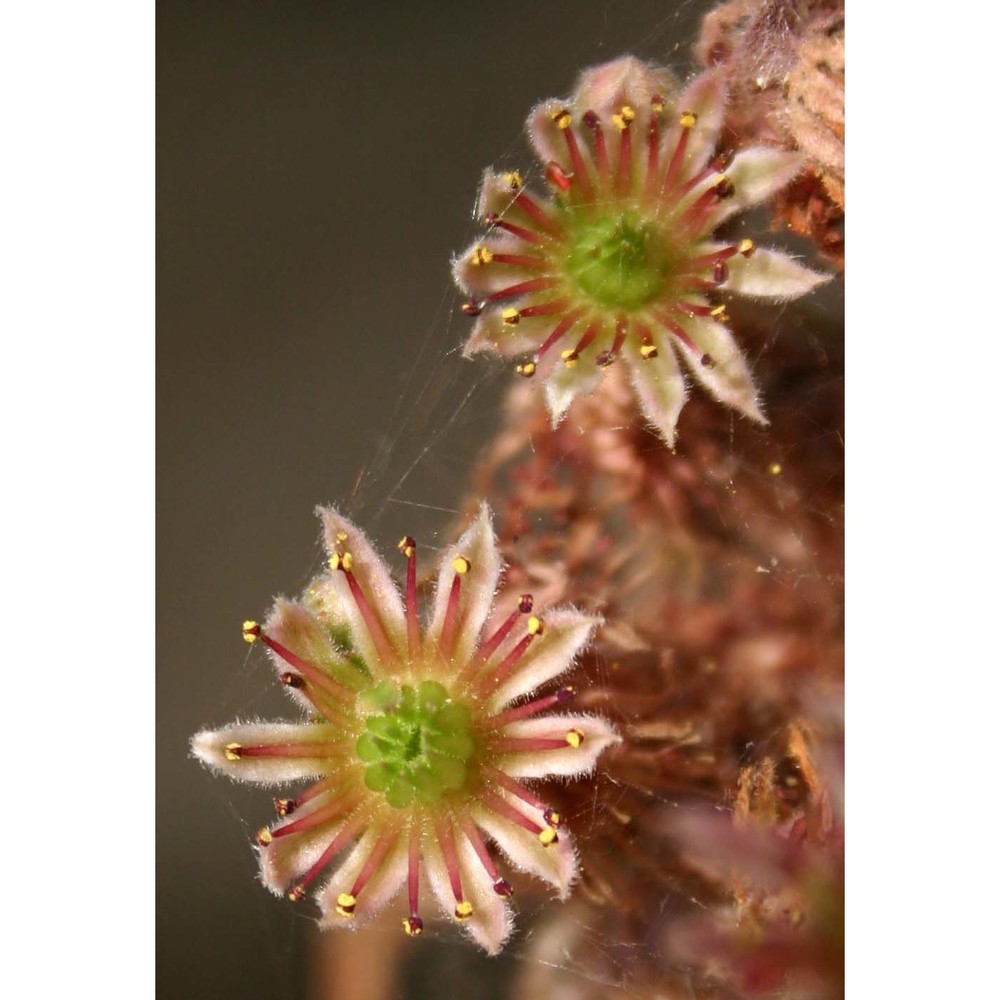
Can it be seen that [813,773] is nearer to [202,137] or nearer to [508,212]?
[508,212]

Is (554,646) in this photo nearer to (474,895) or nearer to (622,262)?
(474,895)

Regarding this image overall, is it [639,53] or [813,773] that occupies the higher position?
[639,53]

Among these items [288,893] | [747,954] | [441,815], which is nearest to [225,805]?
[288,893]

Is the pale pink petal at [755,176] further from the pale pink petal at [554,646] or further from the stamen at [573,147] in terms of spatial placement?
the pale pink petal at [554,646]

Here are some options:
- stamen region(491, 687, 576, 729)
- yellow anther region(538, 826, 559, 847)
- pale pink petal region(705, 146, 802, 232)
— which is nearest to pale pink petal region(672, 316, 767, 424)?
pale pink petal region(705, 146, 802, 232)

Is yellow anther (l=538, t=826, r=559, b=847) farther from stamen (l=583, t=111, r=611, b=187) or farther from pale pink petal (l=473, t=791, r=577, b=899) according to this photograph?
stamen (l=583, t=111, r=611, b=187)

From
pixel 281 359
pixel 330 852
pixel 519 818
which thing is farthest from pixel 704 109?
pixel 330 852
